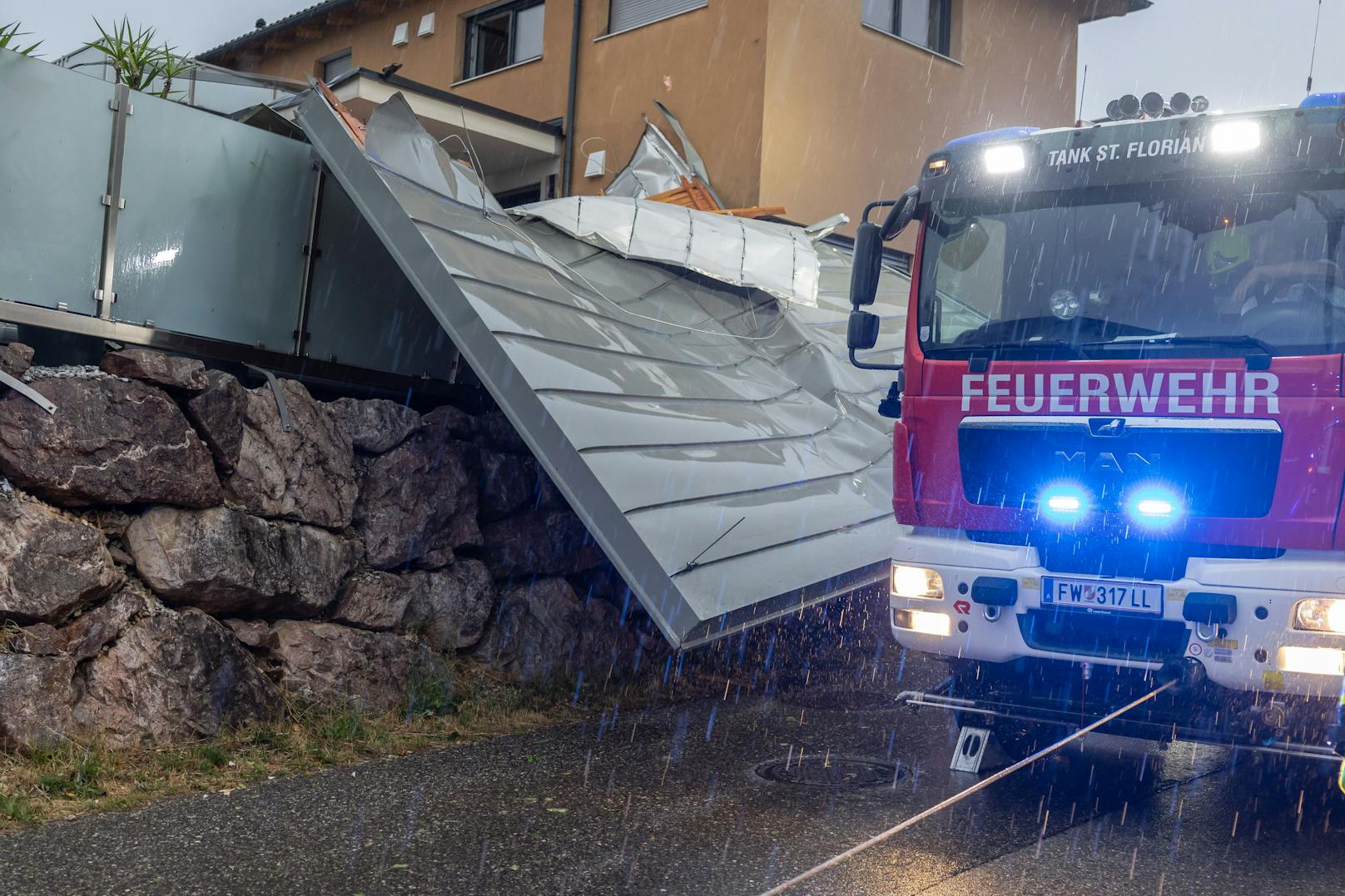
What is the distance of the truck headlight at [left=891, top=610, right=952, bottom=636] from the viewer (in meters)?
5.29

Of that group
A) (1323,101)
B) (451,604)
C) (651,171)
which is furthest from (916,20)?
(451,604)

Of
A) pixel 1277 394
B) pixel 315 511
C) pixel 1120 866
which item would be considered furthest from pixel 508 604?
pixel 1277 394

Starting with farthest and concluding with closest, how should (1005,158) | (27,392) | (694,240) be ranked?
(694,240)
(1005,158)
(27,392)

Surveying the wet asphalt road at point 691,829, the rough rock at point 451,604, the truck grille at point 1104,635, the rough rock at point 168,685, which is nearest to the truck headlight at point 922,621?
the truck grille at point 1104,635

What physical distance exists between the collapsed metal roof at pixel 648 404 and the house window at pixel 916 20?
6.32 m

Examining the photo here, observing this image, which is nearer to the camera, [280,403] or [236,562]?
[236,562]

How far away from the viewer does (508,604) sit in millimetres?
7324

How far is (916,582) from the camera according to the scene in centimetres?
541

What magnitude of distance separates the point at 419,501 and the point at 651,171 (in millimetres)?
6585

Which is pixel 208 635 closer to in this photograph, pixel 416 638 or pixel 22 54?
pixel 416 638

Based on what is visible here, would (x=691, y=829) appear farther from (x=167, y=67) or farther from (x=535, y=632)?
(x=167, y=67)

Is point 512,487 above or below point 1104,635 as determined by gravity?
above

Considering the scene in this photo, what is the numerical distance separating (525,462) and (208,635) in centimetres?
244

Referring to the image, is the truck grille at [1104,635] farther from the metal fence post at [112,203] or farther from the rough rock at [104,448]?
the metal fence post at [112,203]
